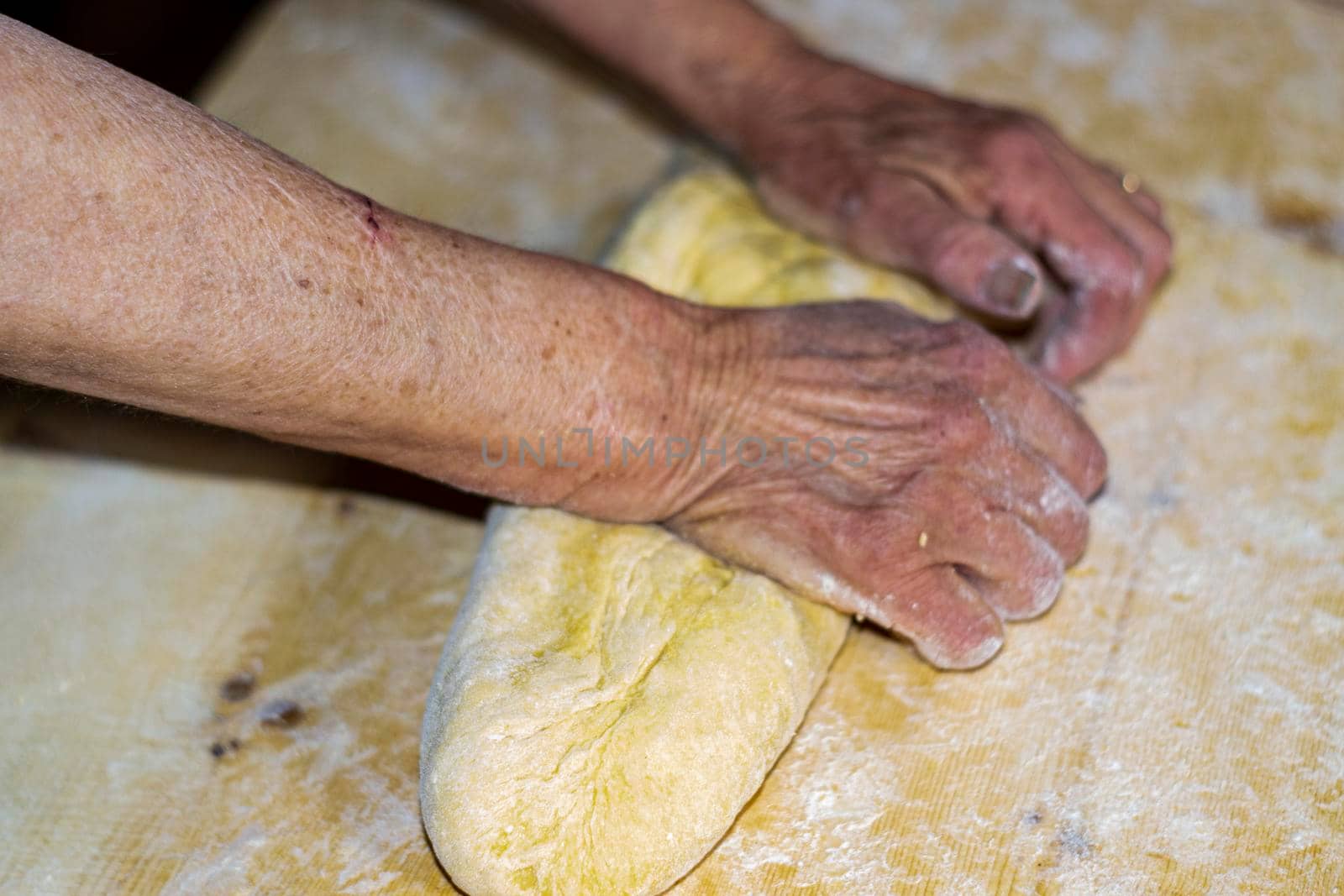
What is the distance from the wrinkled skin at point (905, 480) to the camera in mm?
1590

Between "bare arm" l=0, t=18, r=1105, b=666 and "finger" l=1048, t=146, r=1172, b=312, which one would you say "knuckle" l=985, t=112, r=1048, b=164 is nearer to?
"finger" l=1048, t=146, r=1172, b=312

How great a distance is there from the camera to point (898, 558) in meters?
1.58

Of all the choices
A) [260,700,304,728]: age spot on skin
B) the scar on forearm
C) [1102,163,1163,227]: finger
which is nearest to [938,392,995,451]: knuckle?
[1102,163,1163,227]: finger

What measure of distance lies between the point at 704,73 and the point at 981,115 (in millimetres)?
539

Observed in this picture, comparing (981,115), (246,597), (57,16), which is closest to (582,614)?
(246,597)

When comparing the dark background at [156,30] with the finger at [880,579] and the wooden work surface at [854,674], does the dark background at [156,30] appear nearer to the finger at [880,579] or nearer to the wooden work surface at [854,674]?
the wooden work surface at [854,674]

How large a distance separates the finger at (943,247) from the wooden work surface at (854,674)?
7 cm

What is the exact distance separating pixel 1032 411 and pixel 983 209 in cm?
44

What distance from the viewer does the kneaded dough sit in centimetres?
140

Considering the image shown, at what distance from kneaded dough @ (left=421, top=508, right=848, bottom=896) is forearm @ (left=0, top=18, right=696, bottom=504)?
0.14 meters

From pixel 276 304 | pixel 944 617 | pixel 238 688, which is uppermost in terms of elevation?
pixel 276 304

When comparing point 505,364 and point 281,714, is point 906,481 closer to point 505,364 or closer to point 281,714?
point 505,364

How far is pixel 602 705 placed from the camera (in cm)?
150

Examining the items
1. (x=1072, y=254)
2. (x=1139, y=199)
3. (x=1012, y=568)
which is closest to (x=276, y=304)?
(x=1012, y=568)
